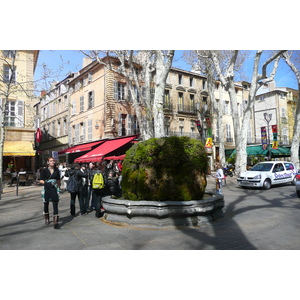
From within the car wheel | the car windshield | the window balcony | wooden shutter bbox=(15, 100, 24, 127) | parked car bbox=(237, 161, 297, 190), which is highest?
the window balcony

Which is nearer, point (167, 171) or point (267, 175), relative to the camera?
point (167, 171)

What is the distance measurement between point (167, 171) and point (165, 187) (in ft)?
1.23

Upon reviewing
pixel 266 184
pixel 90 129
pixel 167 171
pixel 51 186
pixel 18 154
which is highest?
pixel 90 129

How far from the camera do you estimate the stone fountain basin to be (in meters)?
5.63

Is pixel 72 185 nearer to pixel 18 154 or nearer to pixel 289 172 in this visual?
pixel 289 172

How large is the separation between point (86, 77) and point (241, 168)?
17539 mm

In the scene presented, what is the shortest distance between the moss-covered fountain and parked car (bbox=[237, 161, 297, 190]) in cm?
750

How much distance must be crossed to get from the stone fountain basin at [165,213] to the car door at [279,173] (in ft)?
30.3

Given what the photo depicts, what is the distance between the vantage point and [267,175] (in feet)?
43.9

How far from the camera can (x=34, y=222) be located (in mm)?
6422

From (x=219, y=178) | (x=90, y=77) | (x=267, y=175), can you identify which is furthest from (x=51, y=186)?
(x=90, y=77)

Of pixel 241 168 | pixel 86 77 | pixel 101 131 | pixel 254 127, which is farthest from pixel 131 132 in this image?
pixel 254 127

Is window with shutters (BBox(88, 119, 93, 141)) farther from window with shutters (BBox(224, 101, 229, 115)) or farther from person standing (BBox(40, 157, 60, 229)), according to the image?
person standing (BBox(40, 157, 60, 229))

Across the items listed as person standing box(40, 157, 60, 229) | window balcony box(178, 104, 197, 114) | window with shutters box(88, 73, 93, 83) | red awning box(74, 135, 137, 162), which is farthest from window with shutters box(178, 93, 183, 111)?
person standing box(40, 157, 60, 229)
